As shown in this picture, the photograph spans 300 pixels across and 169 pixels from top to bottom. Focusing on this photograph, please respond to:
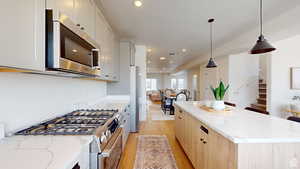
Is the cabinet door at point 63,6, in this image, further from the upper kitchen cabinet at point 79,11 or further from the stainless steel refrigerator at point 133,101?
the stainless steel refrigerator at point 133,101

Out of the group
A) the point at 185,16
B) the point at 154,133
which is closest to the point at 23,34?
the point at 185,16

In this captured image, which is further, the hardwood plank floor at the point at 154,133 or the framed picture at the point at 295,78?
the framed picture at the point at 295,78

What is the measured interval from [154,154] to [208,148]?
4.56 ft

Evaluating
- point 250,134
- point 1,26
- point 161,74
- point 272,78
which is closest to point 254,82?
point 272,78

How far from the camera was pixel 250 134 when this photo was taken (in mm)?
1277

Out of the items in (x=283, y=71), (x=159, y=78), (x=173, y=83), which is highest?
(x=159, y=78)

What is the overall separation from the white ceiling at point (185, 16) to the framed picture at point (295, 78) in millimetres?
2295

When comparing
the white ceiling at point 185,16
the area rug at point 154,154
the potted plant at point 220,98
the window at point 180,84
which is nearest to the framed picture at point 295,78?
the white ceiling at point 185,16

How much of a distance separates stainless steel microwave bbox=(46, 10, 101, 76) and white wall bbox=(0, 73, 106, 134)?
0.42 m

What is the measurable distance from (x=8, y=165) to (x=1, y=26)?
2.23 feet

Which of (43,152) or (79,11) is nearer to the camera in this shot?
(43,152)

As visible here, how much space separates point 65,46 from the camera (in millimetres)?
1235

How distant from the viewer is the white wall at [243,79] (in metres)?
5.52

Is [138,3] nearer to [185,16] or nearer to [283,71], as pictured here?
[185,16]
